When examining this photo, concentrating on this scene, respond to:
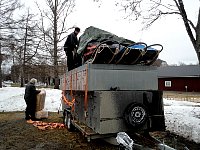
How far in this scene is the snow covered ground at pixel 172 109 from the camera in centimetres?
840

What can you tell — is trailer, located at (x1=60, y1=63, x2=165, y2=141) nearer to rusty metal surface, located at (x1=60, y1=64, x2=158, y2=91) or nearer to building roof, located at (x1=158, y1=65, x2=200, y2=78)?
rusty metal surface, located at (x1=60, y1=64, x2=158, y2=91)

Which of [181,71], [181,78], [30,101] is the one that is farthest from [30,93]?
[181,71]

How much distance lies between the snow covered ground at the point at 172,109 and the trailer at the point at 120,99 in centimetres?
217

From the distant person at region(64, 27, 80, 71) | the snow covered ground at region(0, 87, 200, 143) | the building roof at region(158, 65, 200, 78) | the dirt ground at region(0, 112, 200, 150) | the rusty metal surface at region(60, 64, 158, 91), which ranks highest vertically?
the building roof at region(158, 65, 200, 78)

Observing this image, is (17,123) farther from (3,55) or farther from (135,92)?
(3,55)

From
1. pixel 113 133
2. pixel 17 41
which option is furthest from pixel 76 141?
pixel 17 41

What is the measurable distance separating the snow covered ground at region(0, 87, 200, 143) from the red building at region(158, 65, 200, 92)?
3265 centimetres

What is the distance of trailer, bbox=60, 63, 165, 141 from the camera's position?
238 inches

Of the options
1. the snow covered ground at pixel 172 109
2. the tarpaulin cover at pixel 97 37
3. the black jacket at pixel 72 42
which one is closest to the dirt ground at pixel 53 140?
the snow covered ground at pixel 172 109

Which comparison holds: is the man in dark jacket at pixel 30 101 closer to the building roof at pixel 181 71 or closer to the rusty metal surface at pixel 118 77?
the rusty metal surface at pixel 118 77

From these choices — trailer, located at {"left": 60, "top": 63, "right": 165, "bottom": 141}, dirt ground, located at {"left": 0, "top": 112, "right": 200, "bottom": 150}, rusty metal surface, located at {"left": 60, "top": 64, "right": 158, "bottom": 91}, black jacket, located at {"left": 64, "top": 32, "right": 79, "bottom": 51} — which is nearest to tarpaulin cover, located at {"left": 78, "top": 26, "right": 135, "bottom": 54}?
black jacket, located at {"left": 64, "top": 32, "right": 79, "bottom": 51}

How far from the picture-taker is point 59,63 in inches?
1111

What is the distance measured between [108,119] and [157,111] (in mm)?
1300

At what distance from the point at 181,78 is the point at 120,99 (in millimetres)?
50983
